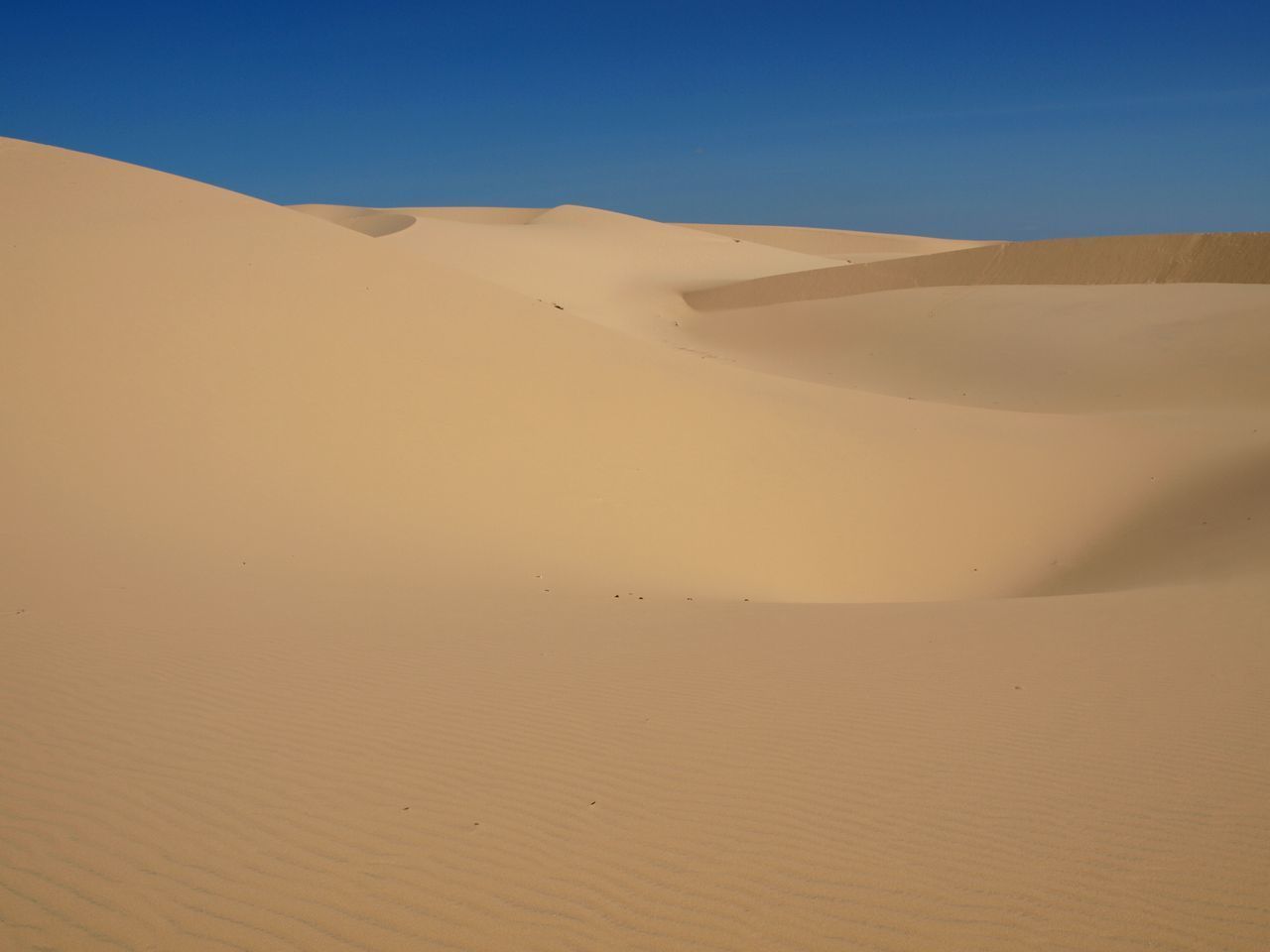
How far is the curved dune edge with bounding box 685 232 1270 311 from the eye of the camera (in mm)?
27531

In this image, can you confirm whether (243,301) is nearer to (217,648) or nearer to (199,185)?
(199,185)

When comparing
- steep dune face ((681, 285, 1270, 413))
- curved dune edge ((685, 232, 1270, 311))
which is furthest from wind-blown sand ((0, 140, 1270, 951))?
curved dune edge ((685, 232, 1270, 311))

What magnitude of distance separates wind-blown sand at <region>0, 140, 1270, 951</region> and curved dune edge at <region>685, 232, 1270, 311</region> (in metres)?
10.4

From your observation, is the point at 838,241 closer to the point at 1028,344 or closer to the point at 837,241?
the point at 837,241

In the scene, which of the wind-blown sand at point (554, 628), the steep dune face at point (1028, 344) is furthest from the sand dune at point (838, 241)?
the wind-blown sand at point (554, 628)

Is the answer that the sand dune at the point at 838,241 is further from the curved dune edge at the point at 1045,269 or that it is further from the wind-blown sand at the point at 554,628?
the wind-blown sand at the point at 554,628

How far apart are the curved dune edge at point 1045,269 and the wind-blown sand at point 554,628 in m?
10.4

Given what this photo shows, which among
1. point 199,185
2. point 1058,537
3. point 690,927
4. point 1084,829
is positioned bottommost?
point 690,927

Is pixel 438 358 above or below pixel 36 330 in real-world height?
above

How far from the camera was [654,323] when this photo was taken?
31734 mm

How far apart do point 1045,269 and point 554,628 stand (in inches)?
1101

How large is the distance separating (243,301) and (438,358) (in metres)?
2.63

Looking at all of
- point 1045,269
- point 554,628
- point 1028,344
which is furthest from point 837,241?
point 554,628

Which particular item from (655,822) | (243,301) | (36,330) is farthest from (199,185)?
(655,822)
